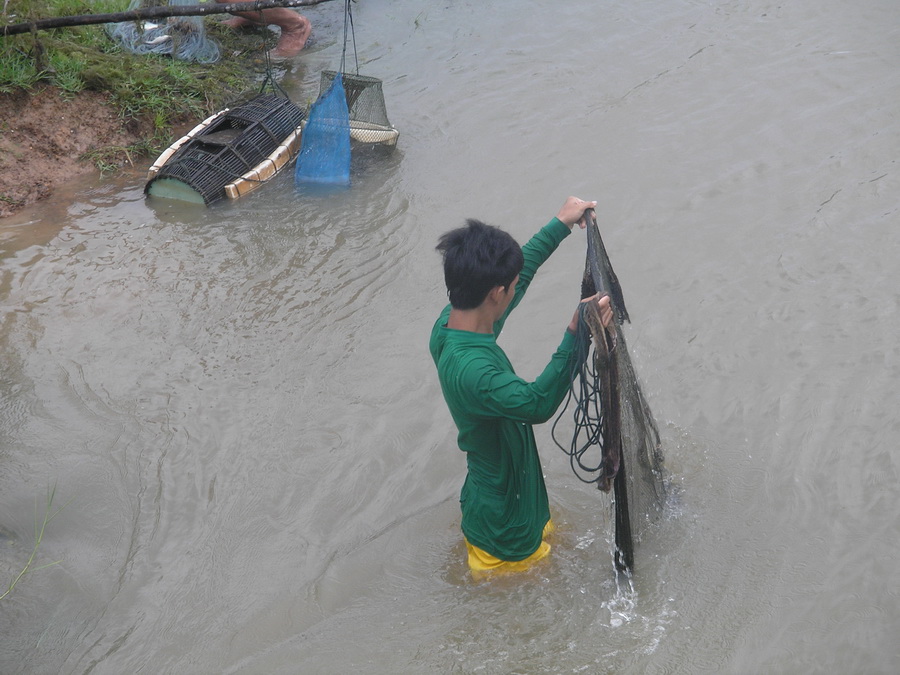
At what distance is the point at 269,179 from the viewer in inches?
271

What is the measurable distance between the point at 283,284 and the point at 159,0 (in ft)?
12.6

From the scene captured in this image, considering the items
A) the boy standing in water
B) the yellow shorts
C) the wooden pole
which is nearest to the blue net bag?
the wooden pole

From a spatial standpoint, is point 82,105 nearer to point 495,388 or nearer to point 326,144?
point 326,144

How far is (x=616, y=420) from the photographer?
8.74 feet

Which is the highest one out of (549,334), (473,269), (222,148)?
(473,269)

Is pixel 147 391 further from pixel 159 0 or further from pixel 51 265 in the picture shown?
pixel 159 0

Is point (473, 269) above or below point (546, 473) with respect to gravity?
above

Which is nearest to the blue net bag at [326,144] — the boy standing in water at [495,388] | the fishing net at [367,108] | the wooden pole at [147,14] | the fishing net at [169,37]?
the fishing net at [367,108]

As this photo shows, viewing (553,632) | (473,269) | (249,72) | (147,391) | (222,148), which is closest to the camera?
(473,269)

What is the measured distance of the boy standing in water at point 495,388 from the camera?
2.44m

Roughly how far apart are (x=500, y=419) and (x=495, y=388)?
10.7 inches

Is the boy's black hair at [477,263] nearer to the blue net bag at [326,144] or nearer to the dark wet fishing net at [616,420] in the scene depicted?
the dark wet fishing net at [616,420]

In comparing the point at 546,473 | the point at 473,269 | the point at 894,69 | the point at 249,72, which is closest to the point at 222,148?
the point at 249,72

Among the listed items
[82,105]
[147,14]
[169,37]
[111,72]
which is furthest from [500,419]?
[169,37]
